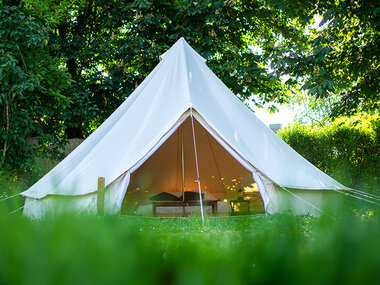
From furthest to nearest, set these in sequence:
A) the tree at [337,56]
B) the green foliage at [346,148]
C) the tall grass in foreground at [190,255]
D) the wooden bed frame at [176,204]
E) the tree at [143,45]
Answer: the tree at [143,45] → the green foliage at [346,148] → the wooden bed frame at [176,204] → the tree at [337,56] → the tall grass in foreground at [190,255]

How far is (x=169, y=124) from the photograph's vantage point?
514cm

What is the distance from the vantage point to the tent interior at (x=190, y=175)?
24.8 feet

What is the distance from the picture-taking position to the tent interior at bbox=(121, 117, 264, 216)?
24.8 feet

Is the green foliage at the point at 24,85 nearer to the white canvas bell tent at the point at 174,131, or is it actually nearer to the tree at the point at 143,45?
the tree at the point at 143,45

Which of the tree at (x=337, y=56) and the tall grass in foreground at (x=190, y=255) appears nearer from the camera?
the tall grass in foreground at (x=190, y=255)

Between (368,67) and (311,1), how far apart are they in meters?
1.52

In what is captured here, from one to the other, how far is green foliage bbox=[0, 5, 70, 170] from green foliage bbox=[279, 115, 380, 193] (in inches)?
203

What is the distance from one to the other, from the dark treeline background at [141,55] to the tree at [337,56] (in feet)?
0.06

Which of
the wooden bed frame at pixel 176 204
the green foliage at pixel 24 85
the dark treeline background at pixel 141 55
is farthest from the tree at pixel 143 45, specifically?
the wooden bed frame at pixel 176 204

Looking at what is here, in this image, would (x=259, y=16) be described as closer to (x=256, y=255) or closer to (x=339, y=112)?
(x=339, y=112)

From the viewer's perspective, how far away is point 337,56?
7.89 meters

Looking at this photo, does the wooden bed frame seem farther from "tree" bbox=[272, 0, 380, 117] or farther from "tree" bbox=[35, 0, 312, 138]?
"tree" bbox=[35, 0, 312, 138]

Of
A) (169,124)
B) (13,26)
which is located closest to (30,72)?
(13,26)

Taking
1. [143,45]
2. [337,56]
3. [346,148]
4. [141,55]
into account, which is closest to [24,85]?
[141,55]
